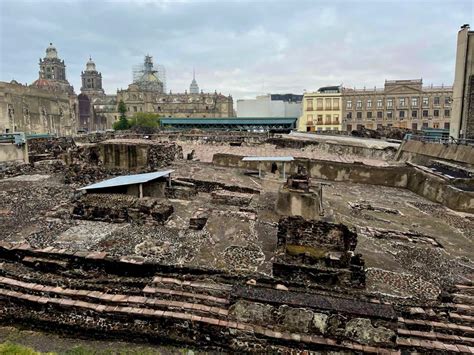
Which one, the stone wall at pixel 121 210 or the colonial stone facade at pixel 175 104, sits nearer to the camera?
the stone wall at pixel 121 210

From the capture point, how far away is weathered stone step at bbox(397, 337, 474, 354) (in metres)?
4.28

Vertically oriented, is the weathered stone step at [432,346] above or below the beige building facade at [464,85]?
below

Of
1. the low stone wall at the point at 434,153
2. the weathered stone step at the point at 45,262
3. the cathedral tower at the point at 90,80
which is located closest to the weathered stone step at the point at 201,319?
the weathered stone step at the point at 45,262

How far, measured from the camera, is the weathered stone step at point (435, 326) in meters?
4.62

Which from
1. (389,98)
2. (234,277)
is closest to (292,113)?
(389,98)

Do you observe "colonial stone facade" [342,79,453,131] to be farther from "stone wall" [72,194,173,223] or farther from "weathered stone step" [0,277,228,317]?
"weathered stone step" [0,277,228,317]

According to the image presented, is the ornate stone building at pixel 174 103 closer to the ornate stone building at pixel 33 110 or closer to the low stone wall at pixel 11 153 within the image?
the ornate stone building at pixel 33 110

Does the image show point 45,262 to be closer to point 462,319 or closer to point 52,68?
point 462,319

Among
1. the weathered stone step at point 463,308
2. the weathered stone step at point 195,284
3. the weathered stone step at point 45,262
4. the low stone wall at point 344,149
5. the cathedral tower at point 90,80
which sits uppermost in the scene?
the cathedral tower at point 90,80

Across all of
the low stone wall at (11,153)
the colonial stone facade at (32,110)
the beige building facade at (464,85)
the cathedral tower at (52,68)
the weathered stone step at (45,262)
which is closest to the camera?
the weathered stone step at (45,262)

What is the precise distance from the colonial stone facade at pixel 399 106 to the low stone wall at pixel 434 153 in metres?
32.0

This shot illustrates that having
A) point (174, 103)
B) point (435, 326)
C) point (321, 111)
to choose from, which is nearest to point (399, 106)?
point (321, 111)

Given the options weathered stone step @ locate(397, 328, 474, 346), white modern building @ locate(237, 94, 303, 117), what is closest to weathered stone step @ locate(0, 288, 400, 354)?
weathered stone step @ locate(397, 328, 474, 346)

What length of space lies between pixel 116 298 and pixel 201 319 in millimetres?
1384
